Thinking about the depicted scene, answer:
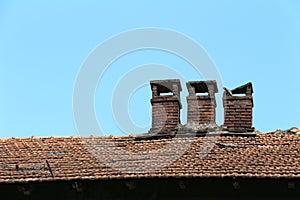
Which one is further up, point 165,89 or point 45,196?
point 165,89

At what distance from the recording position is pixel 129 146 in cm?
1490

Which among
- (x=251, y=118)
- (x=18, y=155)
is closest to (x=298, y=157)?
(x=251, y=118)

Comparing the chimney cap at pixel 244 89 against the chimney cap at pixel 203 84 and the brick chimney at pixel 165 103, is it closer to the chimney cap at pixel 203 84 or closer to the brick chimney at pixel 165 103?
the chimney cap at pixel 203 84

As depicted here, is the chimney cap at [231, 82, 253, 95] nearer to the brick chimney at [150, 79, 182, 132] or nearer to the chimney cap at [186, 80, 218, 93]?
the chimney cap at [186, 80, 218, 93]

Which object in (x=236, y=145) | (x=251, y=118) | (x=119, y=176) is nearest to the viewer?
(x=119, y=176)

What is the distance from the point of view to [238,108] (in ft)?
51.9

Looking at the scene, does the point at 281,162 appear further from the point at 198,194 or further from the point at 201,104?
the point at 201,104

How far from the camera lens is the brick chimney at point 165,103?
15805mm

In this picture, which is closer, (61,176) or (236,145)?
(61,176)

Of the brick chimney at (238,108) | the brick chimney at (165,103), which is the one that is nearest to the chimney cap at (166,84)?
the brick chimney at (165,103)

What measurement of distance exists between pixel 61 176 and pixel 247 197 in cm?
306

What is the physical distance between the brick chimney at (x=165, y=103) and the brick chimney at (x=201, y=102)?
24 centimetres

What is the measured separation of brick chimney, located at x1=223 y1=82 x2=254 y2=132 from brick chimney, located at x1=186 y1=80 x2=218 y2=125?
26 cm

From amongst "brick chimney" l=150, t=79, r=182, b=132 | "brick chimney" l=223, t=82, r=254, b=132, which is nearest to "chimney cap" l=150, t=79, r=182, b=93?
"brick chimney" l=150, t=79, r=182, b=132
